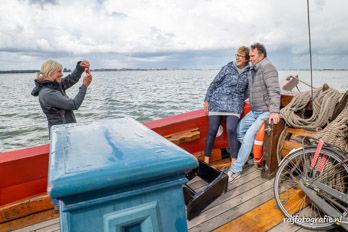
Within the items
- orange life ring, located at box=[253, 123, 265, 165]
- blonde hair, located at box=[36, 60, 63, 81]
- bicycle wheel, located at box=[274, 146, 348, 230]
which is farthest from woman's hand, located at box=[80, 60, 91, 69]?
bicycle wheel, located at box=[274, 146, 348, 230]

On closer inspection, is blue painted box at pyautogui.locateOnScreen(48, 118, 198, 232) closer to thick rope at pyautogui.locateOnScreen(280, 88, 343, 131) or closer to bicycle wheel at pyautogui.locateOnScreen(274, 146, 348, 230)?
bicycle wheel at pyautogui.locateOnScreen(274, 146, 348, 230)

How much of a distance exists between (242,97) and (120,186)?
2.90 m

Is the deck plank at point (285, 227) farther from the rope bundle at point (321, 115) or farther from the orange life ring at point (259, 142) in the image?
the orange life ring at point (259, 142)

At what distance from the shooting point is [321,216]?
2414 mm

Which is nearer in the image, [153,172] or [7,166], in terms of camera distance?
[153,172]

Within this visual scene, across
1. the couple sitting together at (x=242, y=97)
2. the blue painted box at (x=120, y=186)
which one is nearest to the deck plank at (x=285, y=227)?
the couple sitting together at (x=242, y=97)

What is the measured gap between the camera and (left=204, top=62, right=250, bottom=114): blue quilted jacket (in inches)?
133

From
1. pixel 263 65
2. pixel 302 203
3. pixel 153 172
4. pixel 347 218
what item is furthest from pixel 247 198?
pixel 153 172

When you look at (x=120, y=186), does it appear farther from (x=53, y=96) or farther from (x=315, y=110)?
(x=315, y=110)

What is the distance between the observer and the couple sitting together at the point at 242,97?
319 centimetres

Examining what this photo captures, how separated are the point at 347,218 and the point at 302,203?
21.8 inches

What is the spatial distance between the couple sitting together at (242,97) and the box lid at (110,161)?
2.39 m

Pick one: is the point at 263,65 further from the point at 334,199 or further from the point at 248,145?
the point at 334,199

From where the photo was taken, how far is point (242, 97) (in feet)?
11.4
